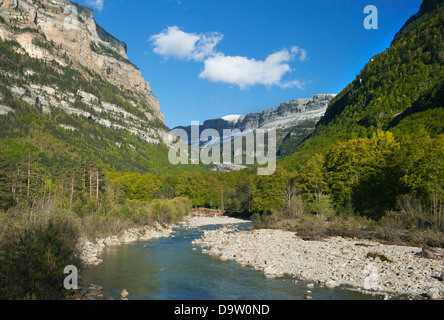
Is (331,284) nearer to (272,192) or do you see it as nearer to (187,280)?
(187,280)

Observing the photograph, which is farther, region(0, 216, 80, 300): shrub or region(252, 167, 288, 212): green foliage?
region(252, 167, 288, 212): green foliage

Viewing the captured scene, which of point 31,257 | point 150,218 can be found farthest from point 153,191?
point 31,257

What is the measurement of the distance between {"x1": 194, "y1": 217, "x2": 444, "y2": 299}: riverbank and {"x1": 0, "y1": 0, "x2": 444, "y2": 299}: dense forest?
19.3ft

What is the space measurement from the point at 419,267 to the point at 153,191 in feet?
272

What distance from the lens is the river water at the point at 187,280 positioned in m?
15.2

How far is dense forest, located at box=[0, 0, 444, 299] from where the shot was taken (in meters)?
17.8

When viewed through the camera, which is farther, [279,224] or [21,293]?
[279,224]

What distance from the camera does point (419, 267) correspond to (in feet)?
59.8

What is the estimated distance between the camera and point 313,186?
4997cm

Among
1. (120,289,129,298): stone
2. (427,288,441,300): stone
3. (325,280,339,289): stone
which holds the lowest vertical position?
(120,289,129,298): stone

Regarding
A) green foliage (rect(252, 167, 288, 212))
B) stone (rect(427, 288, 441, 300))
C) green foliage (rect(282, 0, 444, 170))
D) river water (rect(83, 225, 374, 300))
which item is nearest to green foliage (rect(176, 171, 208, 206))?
green foliage (rect(282, 0, 444, 170))

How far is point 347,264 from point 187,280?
1080cm

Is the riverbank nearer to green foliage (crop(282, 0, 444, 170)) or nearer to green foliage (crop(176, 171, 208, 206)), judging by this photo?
green foliage (crop(282, 0, 444, 170))
